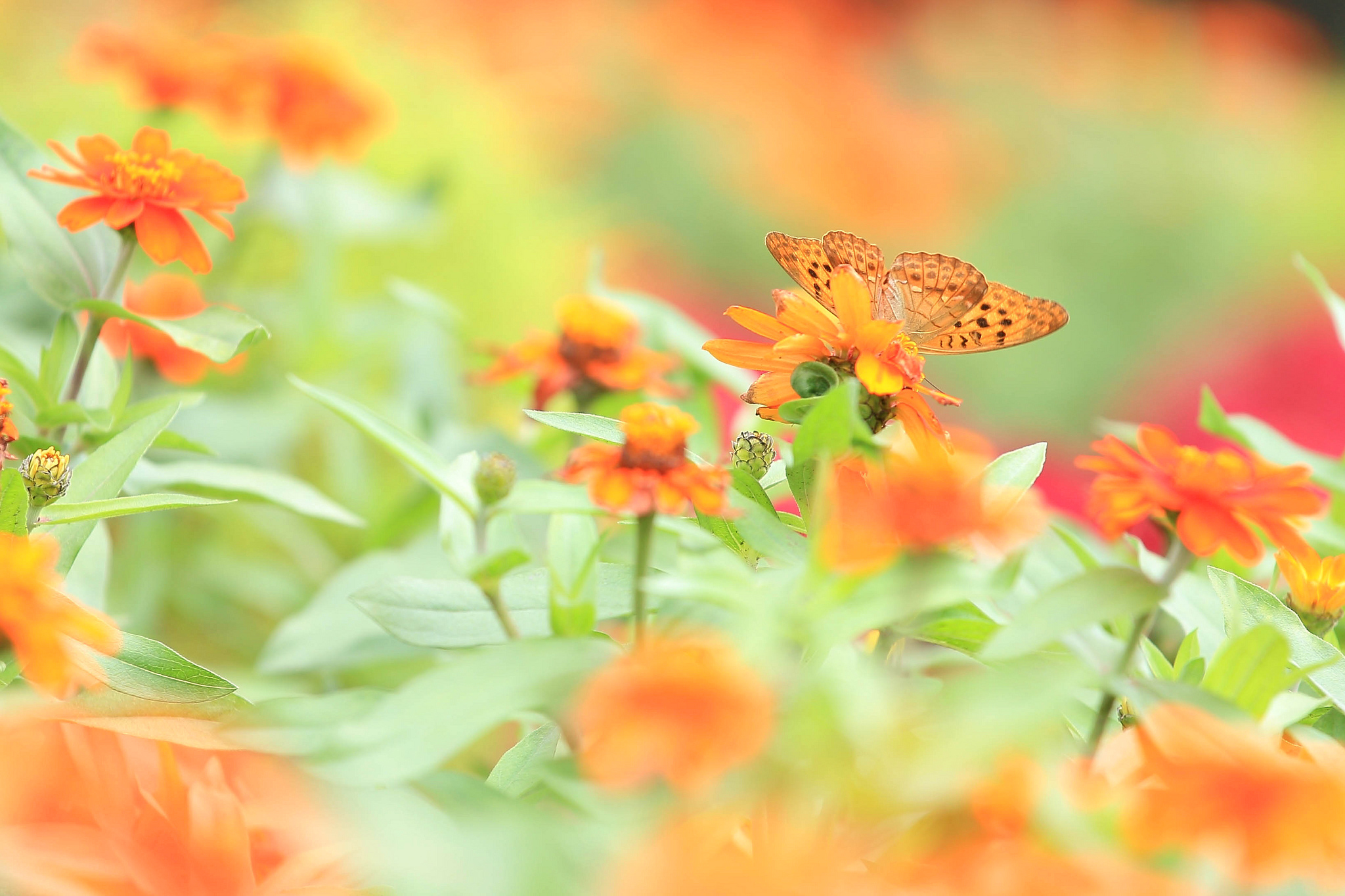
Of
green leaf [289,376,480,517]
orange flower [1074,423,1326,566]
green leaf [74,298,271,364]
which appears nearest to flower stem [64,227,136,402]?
green leaf [74,298,271,364]

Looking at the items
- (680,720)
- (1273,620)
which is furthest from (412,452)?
(1273,620)

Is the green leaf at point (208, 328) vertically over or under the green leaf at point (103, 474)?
over

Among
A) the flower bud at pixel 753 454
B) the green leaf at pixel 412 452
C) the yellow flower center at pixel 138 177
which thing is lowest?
the green leaf at pixel 412 452

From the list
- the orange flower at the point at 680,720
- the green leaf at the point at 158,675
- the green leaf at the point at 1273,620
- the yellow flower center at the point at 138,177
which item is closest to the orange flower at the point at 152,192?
the yellow flower center at the point at 138,177

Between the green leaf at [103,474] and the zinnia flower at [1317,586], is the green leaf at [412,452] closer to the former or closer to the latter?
the green leaf at [103,474]

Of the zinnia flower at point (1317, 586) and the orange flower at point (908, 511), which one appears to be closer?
the orange flower at point (908, 511)

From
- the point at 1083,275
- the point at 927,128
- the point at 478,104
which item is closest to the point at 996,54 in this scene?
the point at 927,128
